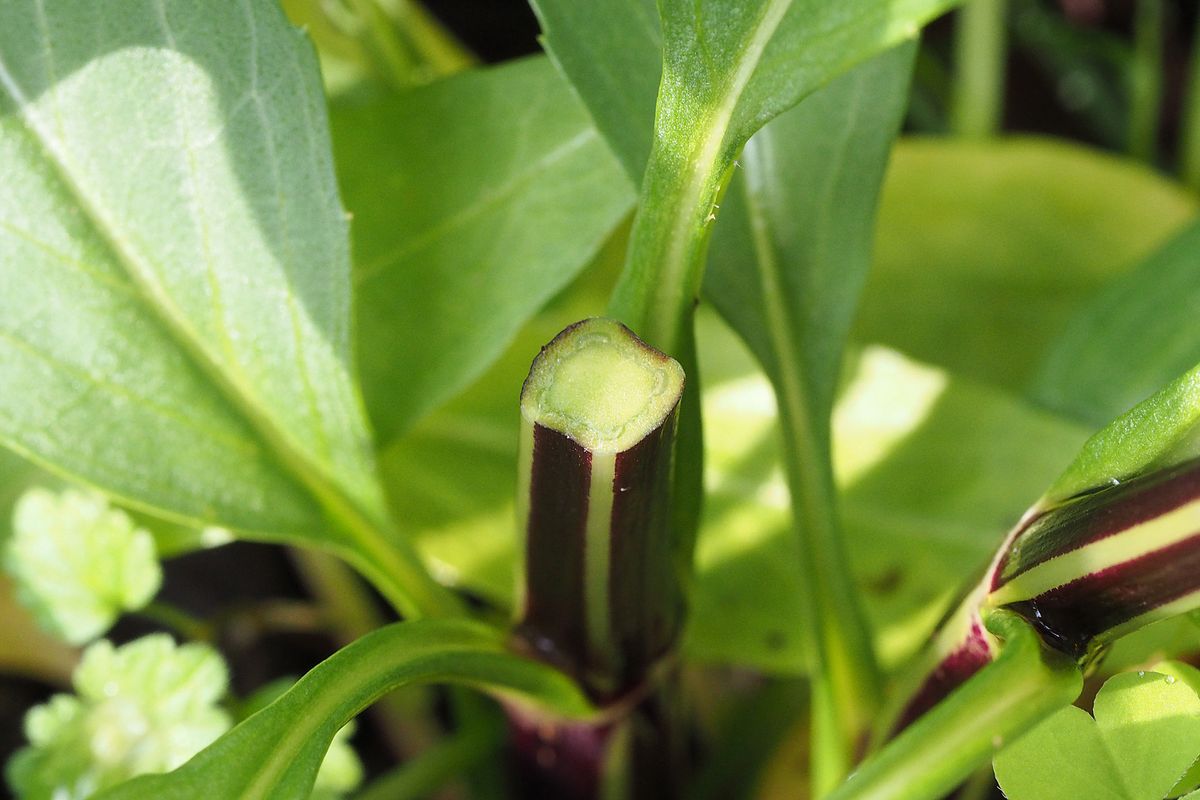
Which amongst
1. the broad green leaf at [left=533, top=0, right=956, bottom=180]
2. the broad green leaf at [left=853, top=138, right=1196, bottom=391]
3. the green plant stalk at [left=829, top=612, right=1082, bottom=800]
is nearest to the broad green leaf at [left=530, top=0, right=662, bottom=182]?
the broad green leaf at [left=533, top=0, right=956, bottom=180]

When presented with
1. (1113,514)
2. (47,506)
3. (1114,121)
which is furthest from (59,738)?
(1114,121)

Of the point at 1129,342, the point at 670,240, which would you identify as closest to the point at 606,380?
the point at 670,240

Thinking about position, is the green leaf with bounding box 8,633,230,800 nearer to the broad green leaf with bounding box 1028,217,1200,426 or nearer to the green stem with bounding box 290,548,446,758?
the green stem with bounding box 290,548,446,758

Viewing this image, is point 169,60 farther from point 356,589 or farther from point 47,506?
point 356,589

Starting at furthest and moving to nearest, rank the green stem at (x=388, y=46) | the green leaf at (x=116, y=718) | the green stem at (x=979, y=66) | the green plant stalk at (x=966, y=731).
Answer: the green stem at (x=979, y=66), the green stem at (x=388, y=46), the green leaf at (x=116, y=718), the green plant stalk at (x=966, y=731)

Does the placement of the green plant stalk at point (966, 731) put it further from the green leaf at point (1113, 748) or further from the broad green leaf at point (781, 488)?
the broad green leaf at point (781, 488)

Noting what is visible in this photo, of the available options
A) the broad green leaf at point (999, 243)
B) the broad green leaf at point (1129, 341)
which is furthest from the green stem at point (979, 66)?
the broad green leaf at point (1129, 341)

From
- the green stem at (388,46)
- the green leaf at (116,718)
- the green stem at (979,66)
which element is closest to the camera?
the green leaf at (116,718)
